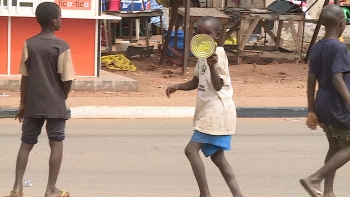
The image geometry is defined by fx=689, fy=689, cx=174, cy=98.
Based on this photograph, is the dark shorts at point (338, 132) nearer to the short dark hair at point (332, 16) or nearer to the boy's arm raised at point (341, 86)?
the boy's arm raised at point (341, 86)

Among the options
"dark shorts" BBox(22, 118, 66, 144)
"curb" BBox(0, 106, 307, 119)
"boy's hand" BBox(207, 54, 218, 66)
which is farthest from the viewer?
"curb" BBox(0, 106, 307, 119)

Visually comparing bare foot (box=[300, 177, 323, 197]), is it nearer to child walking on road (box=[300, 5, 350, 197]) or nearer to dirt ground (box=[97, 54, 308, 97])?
child walking on road (box=[300, 5, 350, 197])

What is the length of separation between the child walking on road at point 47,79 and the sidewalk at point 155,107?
17.5ft

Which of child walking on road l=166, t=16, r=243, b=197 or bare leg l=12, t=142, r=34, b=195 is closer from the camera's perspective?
child walking on road l=166, t=16, r=243, b=197

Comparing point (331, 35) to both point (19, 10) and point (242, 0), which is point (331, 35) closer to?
point (19, 10)

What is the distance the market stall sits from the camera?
12602 mm

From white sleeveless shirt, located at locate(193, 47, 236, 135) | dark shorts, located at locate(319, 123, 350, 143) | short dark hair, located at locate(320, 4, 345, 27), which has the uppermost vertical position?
short dark hair, located at locate(320, 4, 345, 27)

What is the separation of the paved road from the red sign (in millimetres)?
3161

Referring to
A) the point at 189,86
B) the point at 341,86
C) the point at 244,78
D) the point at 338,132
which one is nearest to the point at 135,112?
the point at 244,78

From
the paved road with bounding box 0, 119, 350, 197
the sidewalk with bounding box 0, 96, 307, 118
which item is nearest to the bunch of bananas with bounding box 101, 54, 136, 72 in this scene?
the sidewalk with bounding box 0, 96, 307, 118

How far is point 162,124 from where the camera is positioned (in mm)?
10453

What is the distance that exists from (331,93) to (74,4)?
8351mm

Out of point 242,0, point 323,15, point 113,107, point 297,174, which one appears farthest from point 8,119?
point 242,0

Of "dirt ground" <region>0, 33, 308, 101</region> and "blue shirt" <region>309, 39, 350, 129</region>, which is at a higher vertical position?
"blue shirt" <region>309, 39, 350, 129</region>
